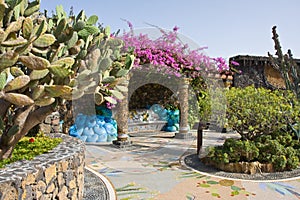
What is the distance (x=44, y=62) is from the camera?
9.32 ft

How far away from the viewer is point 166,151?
7836 millimetres

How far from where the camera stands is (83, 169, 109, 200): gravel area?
423cm

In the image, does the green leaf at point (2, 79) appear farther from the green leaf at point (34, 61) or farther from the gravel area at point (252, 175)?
the gravel area at point (252, 175)

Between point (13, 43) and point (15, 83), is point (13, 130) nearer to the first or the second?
point (15, 83)

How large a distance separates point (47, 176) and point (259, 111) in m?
4.69

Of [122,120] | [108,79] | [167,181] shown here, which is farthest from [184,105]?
[108,79]

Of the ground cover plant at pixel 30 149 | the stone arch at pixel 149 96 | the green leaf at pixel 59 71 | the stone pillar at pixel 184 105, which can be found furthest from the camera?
the stone arch at pixel 149 96

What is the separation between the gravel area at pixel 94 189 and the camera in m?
4.23

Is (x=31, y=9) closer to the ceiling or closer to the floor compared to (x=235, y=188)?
closer to the ceiling

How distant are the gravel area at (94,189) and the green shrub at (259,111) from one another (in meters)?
3.22

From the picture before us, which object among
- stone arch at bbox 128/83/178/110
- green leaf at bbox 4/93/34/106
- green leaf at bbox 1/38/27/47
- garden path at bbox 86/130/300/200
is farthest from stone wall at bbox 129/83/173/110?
green leaf at bbox 1/38/27/47

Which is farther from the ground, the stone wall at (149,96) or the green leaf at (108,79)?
the stone wall at (149,96)

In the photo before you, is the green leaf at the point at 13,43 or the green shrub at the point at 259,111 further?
the green shrub at the point at 259,111

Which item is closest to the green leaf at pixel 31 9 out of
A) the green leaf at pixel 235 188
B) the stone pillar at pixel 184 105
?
the green leaf at pixel 235 188
